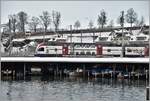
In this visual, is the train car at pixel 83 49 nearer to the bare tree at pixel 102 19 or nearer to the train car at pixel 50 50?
the train car at pixel 50 50

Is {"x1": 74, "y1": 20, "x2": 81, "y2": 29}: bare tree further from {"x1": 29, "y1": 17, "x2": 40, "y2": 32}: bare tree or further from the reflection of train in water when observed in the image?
the reflection of train in water

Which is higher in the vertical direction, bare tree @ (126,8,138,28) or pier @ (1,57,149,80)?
bare tree @ (126,8,138,28)

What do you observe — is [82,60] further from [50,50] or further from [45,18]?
[45,18]

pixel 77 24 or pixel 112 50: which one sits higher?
pixel 77 24

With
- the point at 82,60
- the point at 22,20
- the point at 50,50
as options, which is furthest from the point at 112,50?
the point at 22,20

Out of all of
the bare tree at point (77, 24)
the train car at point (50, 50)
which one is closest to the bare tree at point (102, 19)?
the bare tree at point (77, 24)

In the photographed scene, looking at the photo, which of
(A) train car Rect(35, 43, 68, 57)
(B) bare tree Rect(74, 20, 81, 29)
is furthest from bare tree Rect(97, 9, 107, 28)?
(A) train car Rect(35, 43, 68, 57)

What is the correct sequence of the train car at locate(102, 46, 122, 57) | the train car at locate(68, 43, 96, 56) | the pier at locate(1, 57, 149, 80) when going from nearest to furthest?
the pier at locate(1, 57, 149, 80)
the train car at locate(102, 46, 122, 57)
the train car at locate(68, 43, 96, 56)

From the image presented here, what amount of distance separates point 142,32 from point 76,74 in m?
32.7

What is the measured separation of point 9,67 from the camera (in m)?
52.2

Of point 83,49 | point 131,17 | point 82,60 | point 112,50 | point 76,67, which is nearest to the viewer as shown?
point 82,60

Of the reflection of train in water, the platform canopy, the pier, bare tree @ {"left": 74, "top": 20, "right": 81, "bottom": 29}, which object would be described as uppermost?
bare tree @ {"left": 74, "top": 20, "right": 81, "bottom": 29}

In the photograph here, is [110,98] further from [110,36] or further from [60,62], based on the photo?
[110,36]

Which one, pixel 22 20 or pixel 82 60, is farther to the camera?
pixel 22 20
